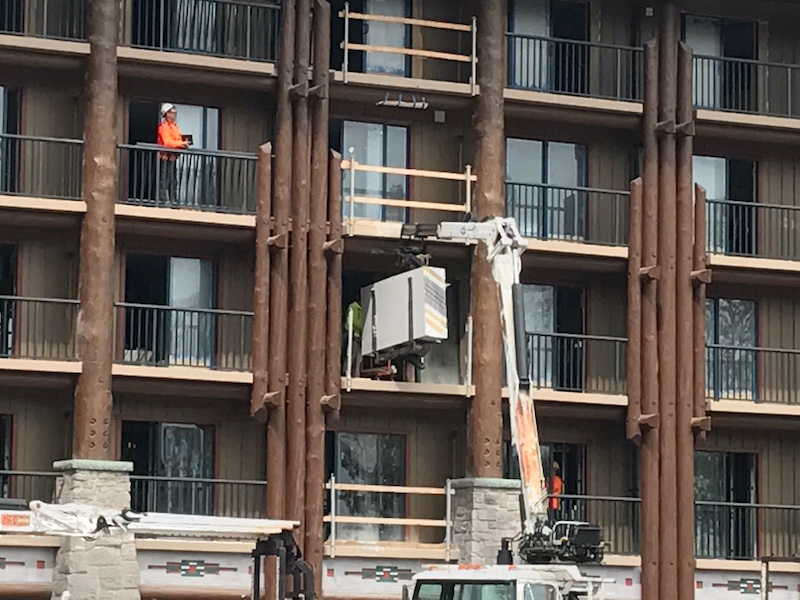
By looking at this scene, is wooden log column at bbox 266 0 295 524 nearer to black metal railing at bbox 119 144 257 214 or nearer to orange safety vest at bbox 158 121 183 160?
black metal railing at bbox 119 144 257 214

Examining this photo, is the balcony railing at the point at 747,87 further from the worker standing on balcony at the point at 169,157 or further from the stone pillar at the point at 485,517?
the worker standing on balcony at the point at 169,157

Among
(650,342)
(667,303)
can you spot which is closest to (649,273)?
(667,303)

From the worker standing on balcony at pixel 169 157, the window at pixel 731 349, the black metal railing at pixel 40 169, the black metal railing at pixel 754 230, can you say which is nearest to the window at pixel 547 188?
the black metal railing at pixel 754 230

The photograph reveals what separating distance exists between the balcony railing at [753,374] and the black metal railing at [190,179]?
36.0 ft

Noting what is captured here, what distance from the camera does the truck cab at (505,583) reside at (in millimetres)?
32469

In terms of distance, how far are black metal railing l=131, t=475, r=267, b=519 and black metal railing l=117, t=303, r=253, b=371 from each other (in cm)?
238

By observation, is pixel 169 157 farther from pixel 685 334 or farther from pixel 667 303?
pixel 685 334

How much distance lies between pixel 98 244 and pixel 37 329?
232 centimetres

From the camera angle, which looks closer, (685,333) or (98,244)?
(98,244)

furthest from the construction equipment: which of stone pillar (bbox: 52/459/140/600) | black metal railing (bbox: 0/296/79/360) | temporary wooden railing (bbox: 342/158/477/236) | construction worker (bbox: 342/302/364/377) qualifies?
temporary wooden railing (bbox: 342/158/477/236)

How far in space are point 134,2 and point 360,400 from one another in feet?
31.1

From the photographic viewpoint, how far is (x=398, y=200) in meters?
47.4

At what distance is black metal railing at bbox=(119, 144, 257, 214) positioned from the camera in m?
45.7

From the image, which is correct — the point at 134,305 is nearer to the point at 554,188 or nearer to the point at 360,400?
the point at 360,400
